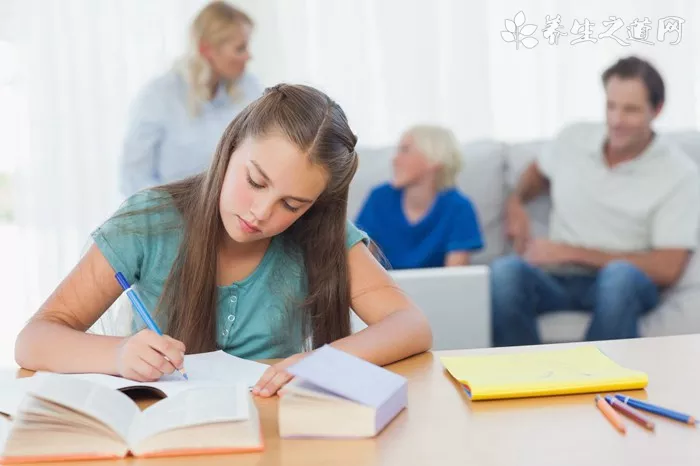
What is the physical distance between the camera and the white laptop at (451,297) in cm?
258

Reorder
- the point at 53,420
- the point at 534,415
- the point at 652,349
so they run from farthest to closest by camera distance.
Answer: the point at 652,349
the point at 534,415
the point at 53,420

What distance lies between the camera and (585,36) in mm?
3846

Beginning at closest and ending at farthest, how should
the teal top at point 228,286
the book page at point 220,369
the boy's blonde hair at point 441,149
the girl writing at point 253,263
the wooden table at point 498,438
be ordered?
the wooden table at point 498,438
the book page at point 220,369
the girl writing at point 253,263
the teal top at point 228,286
the boy's blonde hair at point 441,149

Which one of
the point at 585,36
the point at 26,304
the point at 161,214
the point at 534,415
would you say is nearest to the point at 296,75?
the point at 585,36

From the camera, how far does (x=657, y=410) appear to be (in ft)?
3.31

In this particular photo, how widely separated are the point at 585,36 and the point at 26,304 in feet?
8.43

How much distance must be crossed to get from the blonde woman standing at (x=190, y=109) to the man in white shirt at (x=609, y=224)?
3.70ft

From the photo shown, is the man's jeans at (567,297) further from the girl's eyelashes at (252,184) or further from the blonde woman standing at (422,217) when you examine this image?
the girl's eyelashes at (252,184)

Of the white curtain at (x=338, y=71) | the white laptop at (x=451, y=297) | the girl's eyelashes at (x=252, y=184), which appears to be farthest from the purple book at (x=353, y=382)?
the white curtain at (x=338, y=71)

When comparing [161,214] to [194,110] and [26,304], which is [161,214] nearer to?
[194,110]

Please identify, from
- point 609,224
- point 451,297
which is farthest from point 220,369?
point 609,224

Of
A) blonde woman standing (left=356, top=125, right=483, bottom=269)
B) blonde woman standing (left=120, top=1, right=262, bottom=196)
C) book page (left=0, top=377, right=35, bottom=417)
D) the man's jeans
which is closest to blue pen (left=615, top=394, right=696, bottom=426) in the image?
book page (left=0, top=377, right=35, bottom=417)

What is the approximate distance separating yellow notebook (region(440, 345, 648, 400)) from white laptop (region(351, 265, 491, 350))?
1.29m

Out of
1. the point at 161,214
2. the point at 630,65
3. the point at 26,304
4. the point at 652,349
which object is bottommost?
the point at 26,304
